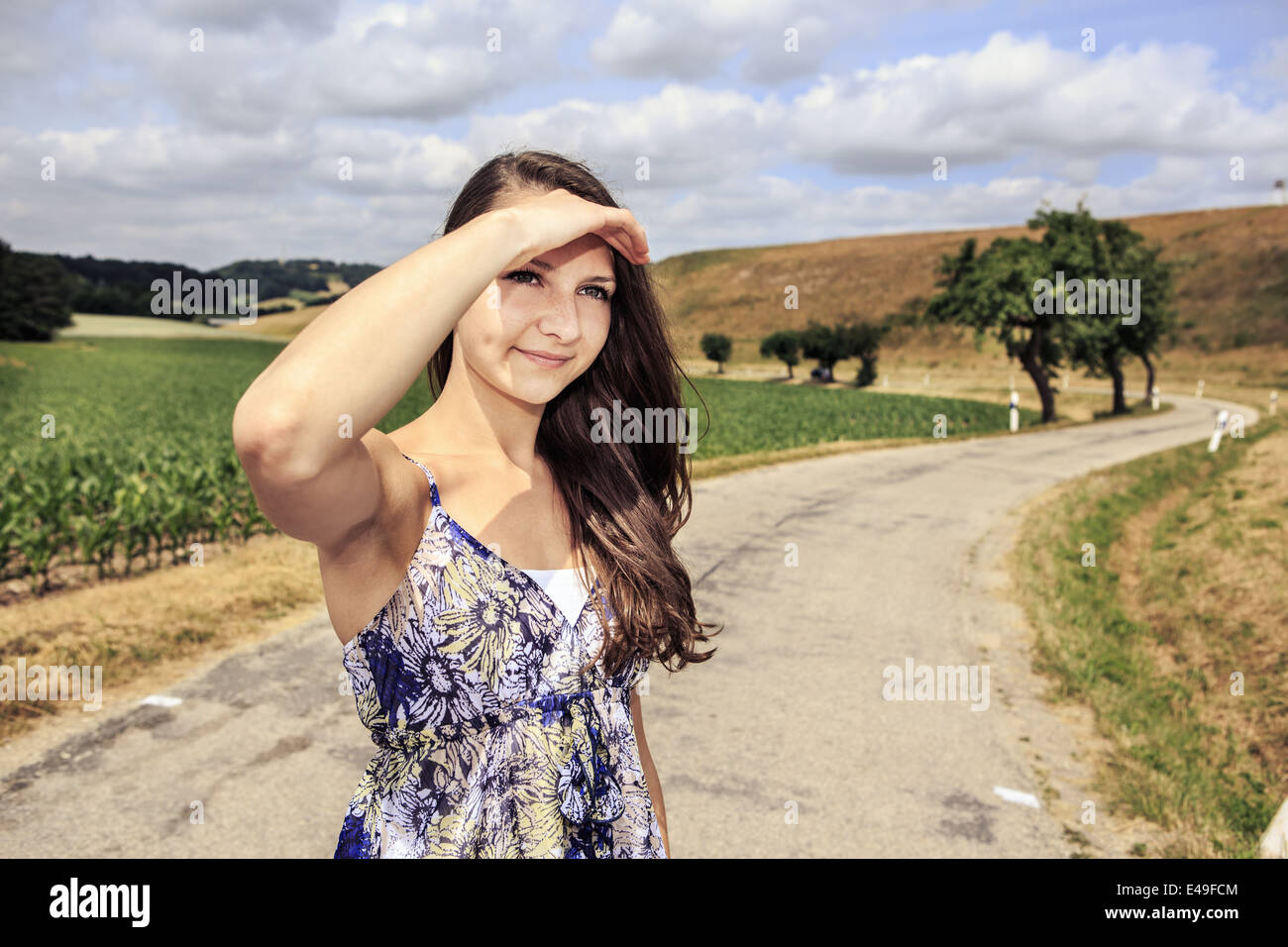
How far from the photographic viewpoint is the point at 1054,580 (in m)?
9.37

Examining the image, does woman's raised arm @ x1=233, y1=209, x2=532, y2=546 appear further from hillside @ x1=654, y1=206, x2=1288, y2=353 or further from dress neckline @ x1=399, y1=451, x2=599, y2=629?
hillside @ x1=654, y1=206, x2=1288, y2=353

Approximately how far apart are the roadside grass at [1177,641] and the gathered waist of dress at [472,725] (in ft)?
12.7

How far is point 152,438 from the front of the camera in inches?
614

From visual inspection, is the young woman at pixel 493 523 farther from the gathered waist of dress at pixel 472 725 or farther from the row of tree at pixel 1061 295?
the row of tree at pixel 1061 295

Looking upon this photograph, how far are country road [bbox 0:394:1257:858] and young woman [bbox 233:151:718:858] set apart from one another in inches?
102

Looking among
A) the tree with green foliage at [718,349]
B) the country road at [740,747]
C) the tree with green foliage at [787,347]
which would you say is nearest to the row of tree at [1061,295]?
the country road at [740,747]

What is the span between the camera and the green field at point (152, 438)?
8.75 metres

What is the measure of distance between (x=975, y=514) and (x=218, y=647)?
1094 centimetres

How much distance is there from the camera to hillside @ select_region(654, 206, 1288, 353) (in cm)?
7256

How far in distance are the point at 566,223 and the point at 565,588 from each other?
2.32 ft

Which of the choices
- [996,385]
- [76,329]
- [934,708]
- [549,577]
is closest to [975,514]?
[934,708]
